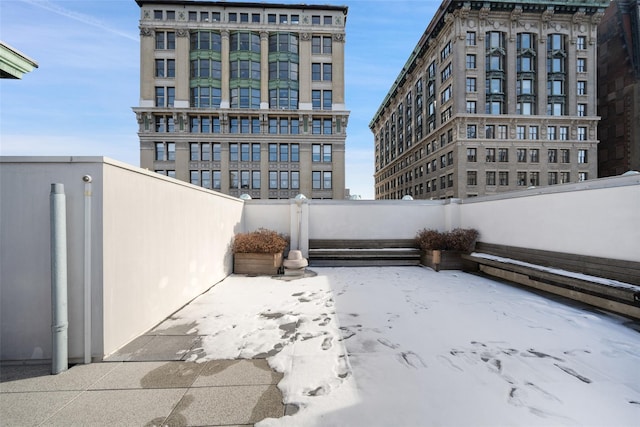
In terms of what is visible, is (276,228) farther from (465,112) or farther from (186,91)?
(465,112)

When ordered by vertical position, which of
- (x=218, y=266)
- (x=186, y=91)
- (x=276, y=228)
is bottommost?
(x=218, y=266)

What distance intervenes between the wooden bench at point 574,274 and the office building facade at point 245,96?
82.5ft

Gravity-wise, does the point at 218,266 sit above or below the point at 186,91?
below

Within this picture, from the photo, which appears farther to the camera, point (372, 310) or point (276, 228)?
point (276, 228)

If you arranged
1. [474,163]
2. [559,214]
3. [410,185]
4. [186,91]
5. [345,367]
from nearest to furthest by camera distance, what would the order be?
[345,367] → [559,214] → [186,91] → [474,163] → [410,185]

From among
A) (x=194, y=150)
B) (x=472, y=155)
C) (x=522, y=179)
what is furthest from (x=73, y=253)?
(x=522, y=179)

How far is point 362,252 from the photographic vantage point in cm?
1064

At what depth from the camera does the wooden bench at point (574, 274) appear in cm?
512

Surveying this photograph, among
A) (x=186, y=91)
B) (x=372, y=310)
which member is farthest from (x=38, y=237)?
(x=186, y=91)

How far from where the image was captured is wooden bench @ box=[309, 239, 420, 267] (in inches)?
413

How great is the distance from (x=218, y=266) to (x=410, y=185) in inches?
2128

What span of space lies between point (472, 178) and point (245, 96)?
117 ft

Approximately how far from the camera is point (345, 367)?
343cm

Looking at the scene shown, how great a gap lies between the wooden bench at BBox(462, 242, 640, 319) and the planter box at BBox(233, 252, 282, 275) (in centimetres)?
726
